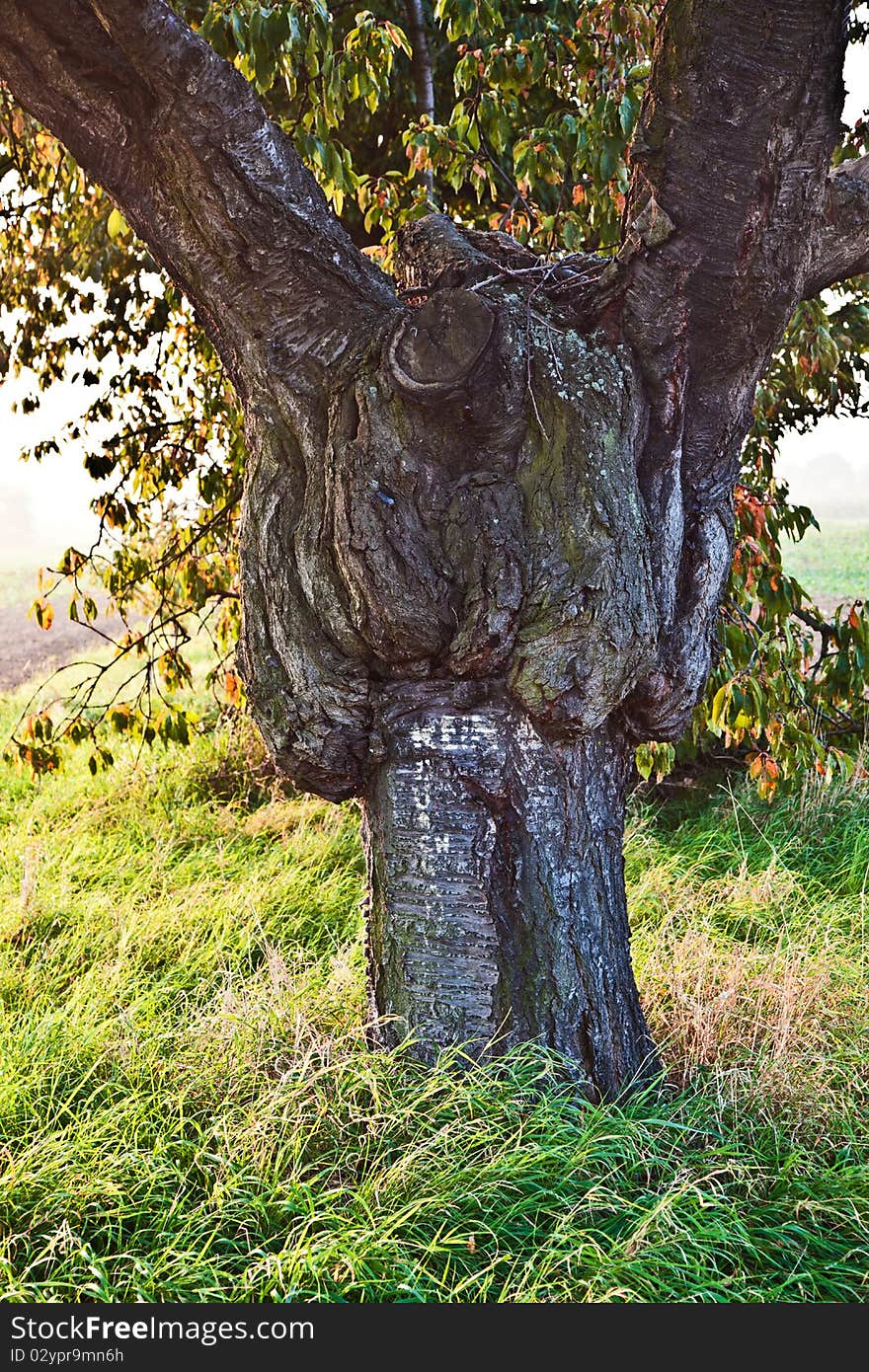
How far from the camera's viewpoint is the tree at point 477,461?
2.55 m

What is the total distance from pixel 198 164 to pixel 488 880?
1894 millimetres

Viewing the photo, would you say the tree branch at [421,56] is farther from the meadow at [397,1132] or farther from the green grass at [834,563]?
the green grass at [834,563]

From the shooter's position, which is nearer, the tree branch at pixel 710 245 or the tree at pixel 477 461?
the tree branch at pixel 710 245

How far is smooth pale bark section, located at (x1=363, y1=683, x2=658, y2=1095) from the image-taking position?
264cm

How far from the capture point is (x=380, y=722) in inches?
105

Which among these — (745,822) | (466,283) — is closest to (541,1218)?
(466,283)

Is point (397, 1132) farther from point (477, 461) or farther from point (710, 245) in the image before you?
point (710, 245)

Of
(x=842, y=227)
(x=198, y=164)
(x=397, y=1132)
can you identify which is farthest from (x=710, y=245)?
(x=397, y=1132)

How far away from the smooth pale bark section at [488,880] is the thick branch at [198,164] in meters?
1.00

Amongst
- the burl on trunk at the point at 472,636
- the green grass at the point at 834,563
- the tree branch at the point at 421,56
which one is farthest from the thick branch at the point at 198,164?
the green grass at the point at 834,563

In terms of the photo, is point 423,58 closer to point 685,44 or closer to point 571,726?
point 685,44

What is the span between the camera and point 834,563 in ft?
39.3

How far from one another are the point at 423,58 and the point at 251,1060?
435 cm

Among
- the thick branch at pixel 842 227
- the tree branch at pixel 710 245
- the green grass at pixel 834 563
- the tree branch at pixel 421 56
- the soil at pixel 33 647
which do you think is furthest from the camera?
the green grass at pixel 834 563
